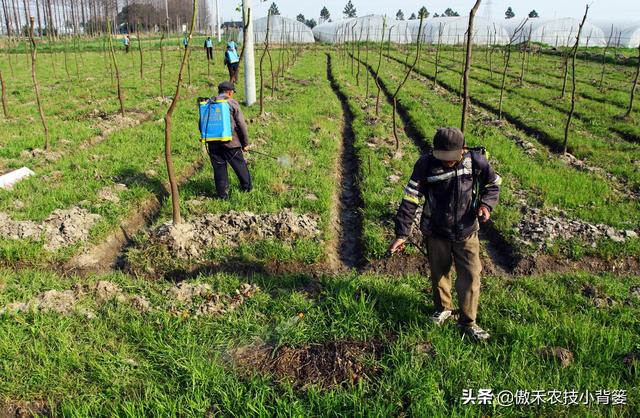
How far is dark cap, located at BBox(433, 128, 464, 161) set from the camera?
2.98 m

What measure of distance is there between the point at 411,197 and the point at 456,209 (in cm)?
34

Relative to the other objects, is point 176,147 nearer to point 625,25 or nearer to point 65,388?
point 65,388

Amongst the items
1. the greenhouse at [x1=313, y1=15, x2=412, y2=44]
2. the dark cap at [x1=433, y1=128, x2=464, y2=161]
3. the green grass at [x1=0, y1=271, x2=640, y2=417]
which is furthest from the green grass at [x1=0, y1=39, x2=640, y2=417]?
the greenhouse at [x1=313, y1=15, x2=412, y2=44]

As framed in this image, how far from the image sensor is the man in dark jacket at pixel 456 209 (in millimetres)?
3156

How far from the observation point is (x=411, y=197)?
3.28 meters

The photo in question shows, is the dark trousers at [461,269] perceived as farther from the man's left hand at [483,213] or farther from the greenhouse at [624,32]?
the greenhouse at [624,32]

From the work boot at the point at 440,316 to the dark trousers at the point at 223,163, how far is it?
11.5ft

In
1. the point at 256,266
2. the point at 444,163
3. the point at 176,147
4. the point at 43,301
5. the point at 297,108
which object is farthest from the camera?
the point at 297,108

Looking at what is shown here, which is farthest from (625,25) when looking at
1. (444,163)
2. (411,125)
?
(444,163)

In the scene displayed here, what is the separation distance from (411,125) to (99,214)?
7.56 m

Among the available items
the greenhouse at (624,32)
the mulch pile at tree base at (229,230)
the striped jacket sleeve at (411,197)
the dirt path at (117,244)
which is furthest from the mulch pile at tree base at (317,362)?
the greenhouse at (624,32)

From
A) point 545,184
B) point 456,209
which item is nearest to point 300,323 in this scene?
point 456,209

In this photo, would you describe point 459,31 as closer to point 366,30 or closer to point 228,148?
point 366,30

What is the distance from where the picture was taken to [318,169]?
7309 mm
